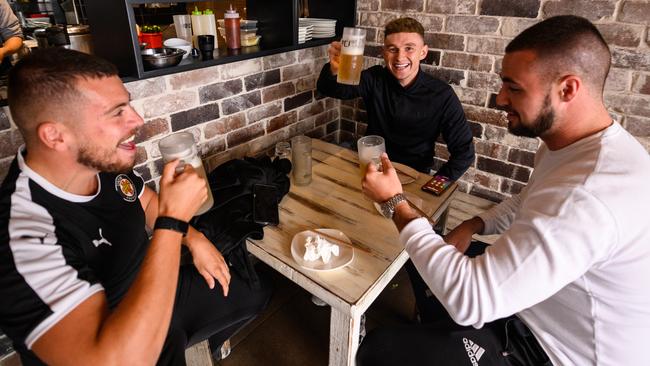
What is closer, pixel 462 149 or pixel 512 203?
pixel 512 203

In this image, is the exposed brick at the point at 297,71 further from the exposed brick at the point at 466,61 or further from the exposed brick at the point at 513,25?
the exposed brick at the point at 513,25

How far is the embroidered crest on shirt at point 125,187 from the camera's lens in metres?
1.12

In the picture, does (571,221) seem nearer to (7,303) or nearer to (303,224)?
(303,224)

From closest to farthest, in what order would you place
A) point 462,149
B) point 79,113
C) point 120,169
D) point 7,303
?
point 7,303
point 79,113
point 120,169
point 462,149

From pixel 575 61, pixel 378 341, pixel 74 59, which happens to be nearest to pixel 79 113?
pixel 74 59

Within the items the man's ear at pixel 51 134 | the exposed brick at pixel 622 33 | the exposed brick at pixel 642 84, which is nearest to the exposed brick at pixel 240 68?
the man's ear at pixel 51 134

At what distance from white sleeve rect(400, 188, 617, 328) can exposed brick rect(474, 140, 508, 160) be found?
1348 millimetres

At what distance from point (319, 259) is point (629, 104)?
164cm

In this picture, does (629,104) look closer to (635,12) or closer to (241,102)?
(635,12)

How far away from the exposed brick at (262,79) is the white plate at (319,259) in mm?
979

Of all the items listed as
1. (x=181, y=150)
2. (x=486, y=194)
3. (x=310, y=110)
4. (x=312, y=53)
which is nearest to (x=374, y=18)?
(x=312, y=53)

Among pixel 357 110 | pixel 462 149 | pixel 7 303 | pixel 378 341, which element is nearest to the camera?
pixel 7 303

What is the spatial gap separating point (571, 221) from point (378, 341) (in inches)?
25.3

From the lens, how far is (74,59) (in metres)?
0.89
